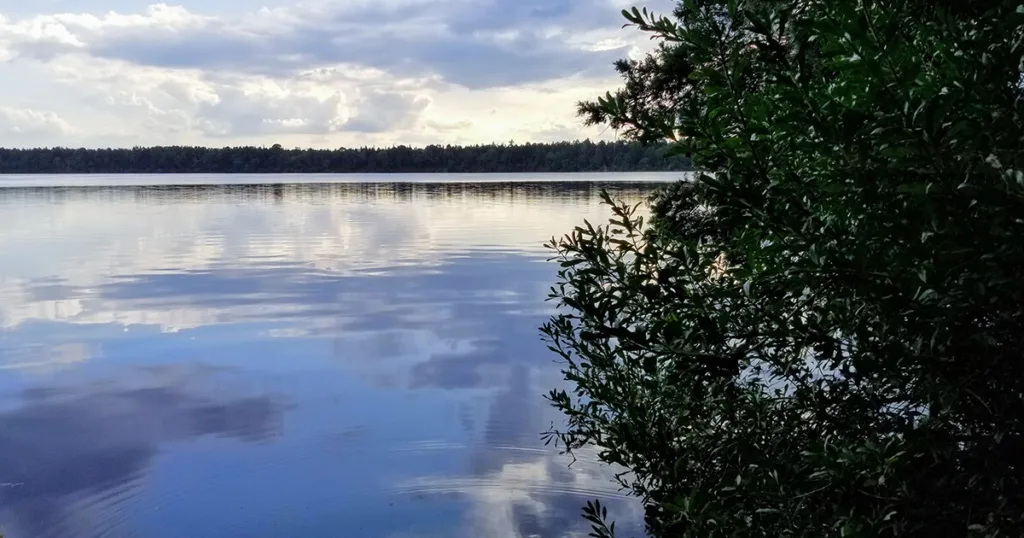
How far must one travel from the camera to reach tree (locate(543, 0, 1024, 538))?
6.88 ft

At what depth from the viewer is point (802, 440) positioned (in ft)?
9.61

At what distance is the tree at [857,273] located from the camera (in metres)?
2.10

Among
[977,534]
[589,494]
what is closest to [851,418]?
[977,534]

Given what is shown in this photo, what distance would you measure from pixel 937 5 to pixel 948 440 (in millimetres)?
1217

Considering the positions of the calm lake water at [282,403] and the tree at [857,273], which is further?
the calm lake water at [282,403]

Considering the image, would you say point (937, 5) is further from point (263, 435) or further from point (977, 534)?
point (263, 435)

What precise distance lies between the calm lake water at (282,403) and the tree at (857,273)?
3.70 metres

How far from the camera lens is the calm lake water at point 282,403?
9.13 m

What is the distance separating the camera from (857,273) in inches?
89.4

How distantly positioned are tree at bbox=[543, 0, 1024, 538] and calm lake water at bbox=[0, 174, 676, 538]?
12.1ft

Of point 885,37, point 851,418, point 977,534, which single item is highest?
point 885,37

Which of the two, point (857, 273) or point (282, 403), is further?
point (282, 403)

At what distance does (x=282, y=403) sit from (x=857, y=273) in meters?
11.4

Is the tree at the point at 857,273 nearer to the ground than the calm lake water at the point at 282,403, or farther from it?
farther from it
